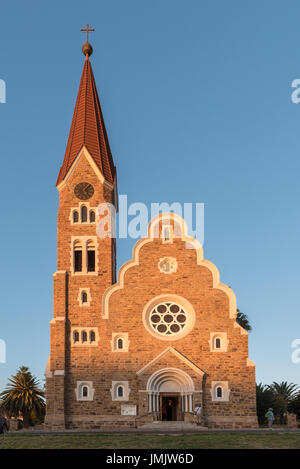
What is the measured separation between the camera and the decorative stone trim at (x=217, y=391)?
42250 millimetres

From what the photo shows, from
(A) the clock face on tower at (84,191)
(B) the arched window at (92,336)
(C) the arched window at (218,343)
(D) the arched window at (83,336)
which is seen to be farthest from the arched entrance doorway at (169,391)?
(A) the clock face on tower at (84,191)

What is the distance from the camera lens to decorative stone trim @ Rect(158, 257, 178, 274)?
4459cm

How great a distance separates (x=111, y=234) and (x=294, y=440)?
24687 mm

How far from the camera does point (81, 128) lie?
5072cm

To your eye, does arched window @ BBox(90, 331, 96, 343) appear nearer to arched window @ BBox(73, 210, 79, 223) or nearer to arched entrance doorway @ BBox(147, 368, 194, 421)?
arched entrance doorway @ BBox(147, 368, 194, 421)

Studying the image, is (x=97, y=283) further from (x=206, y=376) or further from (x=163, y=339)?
(x=206, y=376)

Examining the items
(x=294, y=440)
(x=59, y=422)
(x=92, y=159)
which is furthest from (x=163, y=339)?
(x=294, y=440)

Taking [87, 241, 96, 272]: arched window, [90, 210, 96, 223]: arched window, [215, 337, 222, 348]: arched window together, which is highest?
[90, 210, 96, 223]: arched window

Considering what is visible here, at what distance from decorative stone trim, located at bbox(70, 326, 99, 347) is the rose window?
13.0 ft

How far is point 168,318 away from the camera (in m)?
43.8

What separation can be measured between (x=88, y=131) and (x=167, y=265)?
13308mm

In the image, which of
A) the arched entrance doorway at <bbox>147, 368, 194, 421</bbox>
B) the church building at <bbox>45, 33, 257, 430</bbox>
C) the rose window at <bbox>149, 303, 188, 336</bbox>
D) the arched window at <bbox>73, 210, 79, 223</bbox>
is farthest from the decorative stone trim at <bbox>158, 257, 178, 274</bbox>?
the arched window at <bbox>73, 210, 79, 223</bbox>

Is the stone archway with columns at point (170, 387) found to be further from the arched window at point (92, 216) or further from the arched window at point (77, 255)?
the arched window at point (92, 216)

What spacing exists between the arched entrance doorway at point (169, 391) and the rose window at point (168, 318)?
284 cm
